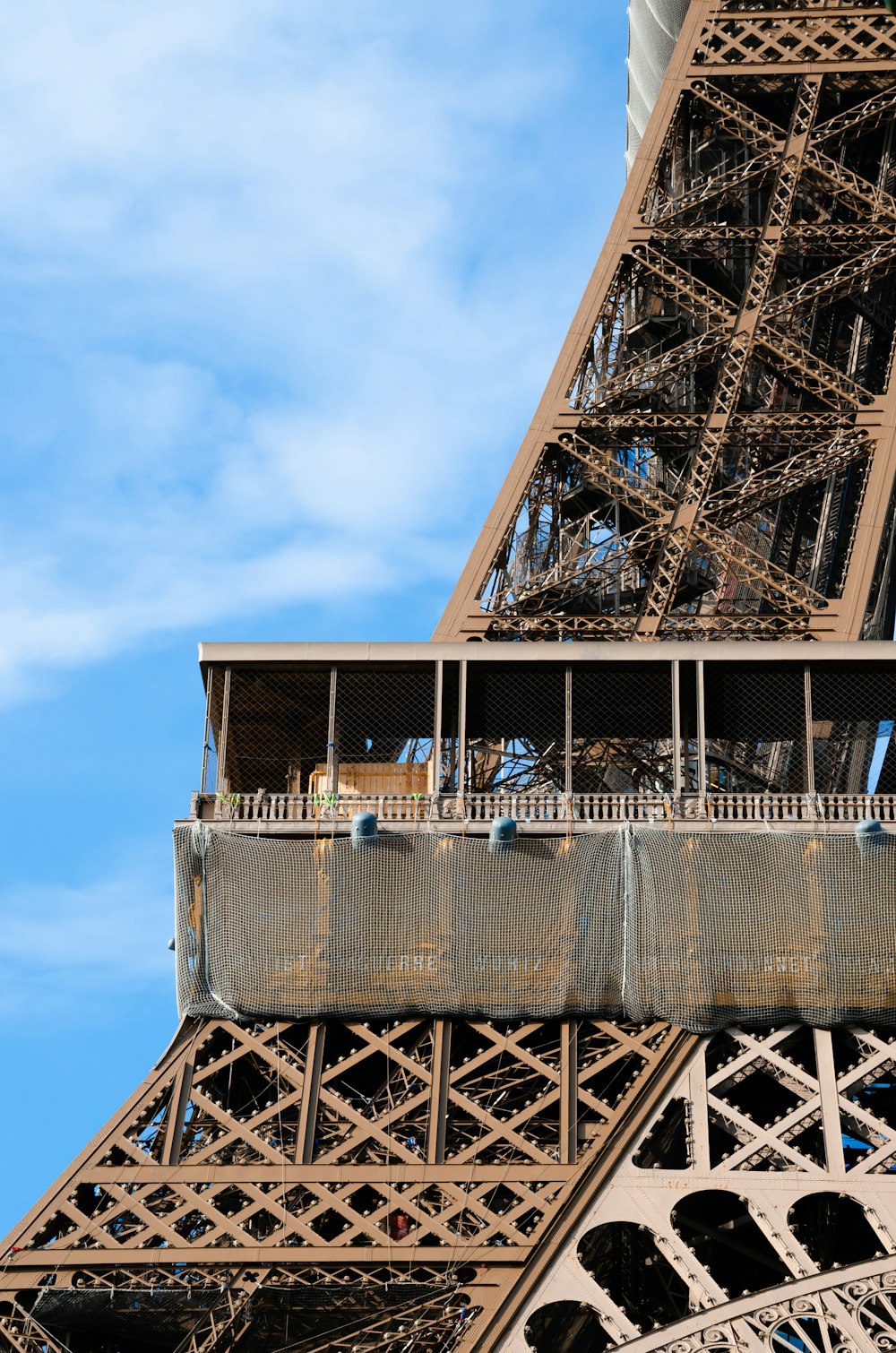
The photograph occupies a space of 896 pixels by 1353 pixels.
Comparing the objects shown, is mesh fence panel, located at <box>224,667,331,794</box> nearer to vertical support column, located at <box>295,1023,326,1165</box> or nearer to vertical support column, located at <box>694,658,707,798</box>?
vertical support column, located at <box>295,1023,326,1165</box>

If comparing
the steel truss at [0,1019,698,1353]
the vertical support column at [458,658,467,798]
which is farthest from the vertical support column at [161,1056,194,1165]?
the vertical support column at [458,658,467,798]

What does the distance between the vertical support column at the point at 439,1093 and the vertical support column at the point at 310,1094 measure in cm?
158

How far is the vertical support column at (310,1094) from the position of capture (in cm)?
3534

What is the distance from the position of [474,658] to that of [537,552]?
5211mm

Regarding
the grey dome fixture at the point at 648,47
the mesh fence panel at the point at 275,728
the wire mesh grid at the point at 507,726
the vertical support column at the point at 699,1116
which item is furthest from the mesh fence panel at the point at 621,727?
the grey dome fixture at the point at 648,47

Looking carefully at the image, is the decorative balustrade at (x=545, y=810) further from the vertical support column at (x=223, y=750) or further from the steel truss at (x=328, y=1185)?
the steel truss at (x=328, y=1185)

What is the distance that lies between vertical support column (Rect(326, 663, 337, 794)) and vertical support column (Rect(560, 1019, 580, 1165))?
538 centimetres

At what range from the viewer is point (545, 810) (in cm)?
3909

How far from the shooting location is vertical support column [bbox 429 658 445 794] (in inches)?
1550

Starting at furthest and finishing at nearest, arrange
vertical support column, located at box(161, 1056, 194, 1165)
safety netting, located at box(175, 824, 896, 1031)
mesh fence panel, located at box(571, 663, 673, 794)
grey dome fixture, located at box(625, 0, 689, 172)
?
grey dome fixture, located at box(625, 0, 689, 172) < mesh fence panel, located at box(571, 663, 673, 794) < safety netting, located at box(175, 824, 896, 1031) < vertical support column, located at box(161, 1056, 194, 1165)

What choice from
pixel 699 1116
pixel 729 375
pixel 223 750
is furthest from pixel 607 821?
pixel 729 375

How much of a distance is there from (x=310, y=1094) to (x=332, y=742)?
5753mm

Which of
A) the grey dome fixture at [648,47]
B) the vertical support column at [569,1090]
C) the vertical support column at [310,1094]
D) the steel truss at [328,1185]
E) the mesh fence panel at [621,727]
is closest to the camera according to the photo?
the steel truss at [328,1185]

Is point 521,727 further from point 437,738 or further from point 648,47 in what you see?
point 648,47
